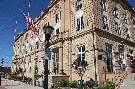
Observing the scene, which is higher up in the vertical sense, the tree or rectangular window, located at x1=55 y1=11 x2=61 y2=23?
rectangular window, located at x1=55 y1=11 x2=61 y2=23

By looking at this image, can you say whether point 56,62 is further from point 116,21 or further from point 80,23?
point 116,21

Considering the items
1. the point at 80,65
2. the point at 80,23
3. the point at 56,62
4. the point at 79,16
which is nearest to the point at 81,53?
the point at 80,65

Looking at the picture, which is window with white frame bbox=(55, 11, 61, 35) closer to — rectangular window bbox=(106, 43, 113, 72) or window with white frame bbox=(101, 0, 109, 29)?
window with white frame bbox=(101, 0, 109, 29)

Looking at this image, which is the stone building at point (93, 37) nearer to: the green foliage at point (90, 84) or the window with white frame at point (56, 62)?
the window with white frame at point (56, 62)

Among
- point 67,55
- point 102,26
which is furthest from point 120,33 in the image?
point 67,55

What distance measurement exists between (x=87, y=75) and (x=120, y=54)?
747 cm

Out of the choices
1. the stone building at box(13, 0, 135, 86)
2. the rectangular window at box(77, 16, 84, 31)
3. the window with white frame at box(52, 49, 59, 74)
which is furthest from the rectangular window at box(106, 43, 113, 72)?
the window with white frame at box(52, 49, 59, 74)

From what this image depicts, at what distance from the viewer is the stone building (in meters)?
28.1

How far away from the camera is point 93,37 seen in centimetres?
2811

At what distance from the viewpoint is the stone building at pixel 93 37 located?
28109 mm

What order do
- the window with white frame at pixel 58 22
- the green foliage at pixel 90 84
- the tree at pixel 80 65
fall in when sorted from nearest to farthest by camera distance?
the green foliage at pixel 90 84, the tree at pixel 80 65, the window with white frame at pixel 58 22

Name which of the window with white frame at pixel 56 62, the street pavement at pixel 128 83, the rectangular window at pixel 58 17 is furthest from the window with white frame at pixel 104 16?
the window with white frame at pixel 56 62

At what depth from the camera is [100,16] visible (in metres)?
30.0

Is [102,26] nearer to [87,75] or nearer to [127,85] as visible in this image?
[87,75]
